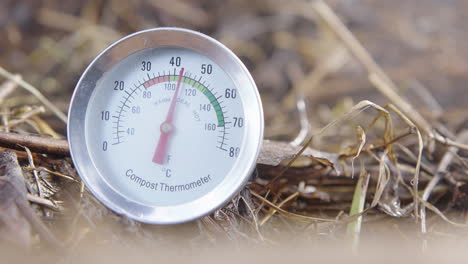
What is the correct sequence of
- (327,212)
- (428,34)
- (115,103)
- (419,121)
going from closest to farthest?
1. (115,103)
2. (327,212)
3. (419,121)
4. (428,34)

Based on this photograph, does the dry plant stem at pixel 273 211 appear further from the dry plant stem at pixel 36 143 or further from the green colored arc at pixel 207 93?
the dry plant stem at pixel 36 143

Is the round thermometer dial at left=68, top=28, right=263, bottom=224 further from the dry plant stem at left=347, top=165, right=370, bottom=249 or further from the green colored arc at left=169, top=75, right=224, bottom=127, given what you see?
the dry plant stem at left=347, top=165, right=370, bottom=249

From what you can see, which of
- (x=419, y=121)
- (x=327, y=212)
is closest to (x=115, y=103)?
(x=327, y=212)

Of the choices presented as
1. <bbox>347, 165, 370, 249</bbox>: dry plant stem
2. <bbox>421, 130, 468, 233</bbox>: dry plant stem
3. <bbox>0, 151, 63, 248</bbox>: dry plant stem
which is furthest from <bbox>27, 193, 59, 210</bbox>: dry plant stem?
<bbox>421, 130, 468, 233</bbox>: dry plant stem

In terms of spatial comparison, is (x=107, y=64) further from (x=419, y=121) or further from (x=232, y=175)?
(x=419, y=121)

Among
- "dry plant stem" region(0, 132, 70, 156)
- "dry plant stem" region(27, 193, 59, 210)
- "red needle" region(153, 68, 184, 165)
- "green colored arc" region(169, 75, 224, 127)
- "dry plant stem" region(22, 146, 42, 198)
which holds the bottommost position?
"dry plant stem" region(27, 193, 59, 210)

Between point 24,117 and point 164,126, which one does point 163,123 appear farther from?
point 24,117
